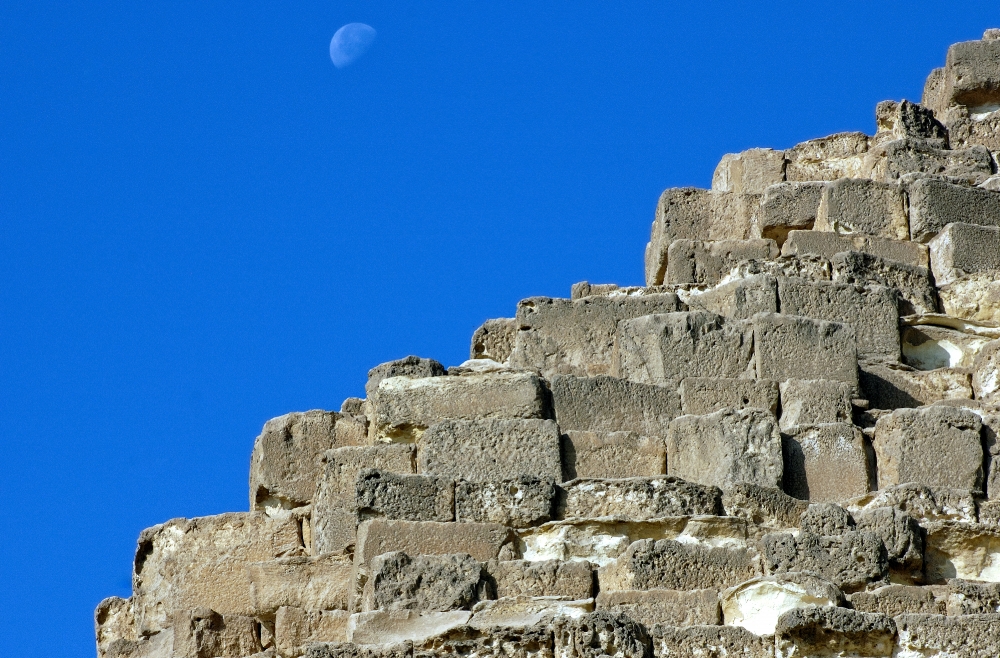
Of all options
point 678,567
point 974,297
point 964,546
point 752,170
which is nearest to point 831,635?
point 678,567

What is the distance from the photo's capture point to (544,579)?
14.6 metres

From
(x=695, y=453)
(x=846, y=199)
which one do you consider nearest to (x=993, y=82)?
(x=846, y=199)

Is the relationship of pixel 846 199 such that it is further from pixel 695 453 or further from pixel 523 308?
pixel 695 453

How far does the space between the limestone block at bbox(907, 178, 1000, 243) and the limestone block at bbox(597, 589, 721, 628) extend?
Answer: 6.31 metres

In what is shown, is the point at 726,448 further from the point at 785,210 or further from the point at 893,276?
the point at 785,210

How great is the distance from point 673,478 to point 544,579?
126cm

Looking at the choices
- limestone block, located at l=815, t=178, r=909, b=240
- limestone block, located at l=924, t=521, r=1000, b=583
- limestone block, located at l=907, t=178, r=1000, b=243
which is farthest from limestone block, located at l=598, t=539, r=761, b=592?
limestone block, located at l=907, t=178, r=1000, b=243

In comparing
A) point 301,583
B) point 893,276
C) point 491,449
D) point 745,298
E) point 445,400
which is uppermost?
point 893,276

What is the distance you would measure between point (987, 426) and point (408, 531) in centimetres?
395

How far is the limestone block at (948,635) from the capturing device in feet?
42.9

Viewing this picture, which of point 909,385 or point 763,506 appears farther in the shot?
point 909,385

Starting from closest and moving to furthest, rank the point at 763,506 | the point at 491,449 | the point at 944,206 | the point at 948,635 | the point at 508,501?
the point at 948,635 < the point at 763,506 < the point at 508,501 < the point at 491,449 < the point at 944,206

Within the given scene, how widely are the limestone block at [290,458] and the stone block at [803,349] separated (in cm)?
302

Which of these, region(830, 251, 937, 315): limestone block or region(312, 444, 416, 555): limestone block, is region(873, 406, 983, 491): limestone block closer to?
region(830, 251, 937, 315): limestone block
